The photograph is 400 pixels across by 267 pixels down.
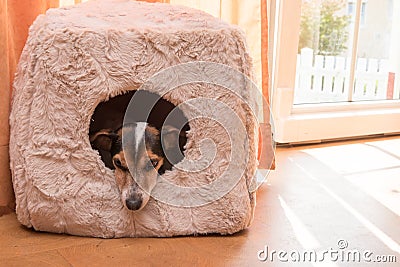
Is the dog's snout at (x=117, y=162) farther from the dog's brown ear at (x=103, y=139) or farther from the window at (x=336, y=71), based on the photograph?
the window at (x=336, y=71)

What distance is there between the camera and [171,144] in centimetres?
117

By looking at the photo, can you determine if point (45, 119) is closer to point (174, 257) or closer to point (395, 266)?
point (174, 257)

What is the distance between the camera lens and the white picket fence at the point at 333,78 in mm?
2164

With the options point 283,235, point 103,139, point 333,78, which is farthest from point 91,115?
point 333,78

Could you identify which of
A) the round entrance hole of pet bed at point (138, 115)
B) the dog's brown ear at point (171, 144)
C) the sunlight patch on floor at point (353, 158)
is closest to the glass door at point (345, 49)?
the sunlight patch on floor at point (353, 158)

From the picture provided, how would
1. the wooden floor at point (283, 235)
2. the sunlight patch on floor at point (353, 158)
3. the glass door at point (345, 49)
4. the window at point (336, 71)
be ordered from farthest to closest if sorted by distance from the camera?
the glass door at point (345, 49) < the window at point (336, 71) < the sunlight patch on floor at point (353, 158) < the wooden floor at point (283, 235)

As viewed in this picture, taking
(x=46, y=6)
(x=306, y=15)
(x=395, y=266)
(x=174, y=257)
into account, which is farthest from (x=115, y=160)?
(x=306, y=15)

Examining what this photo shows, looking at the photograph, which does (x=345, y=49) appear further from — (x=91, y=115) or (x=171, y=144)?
(x=91, y=115)

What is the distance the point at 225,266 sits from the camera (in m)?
1.00

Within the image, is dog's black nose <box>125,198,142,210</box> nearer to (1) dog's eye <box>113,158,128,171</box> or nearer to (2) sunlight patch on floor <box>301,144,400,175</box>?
(1) dog's eye <box>113,158,128,171</box>

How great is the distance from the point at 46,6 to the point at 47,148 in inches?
18.4
